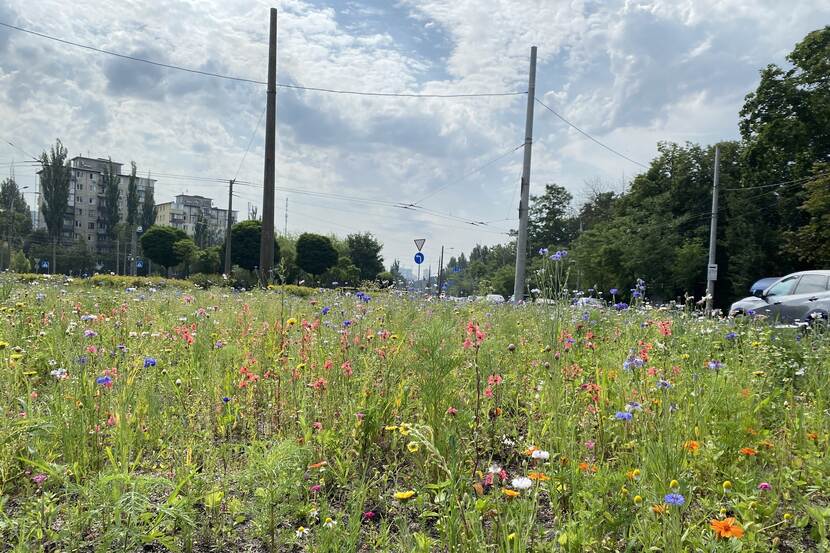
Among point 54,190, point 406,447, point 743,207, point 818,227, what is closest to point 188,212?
point 54,190

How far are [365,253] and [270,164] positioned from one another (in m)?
41.9

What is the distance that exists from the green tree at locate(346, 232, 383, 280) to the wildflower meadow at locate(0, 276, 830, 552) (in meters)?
49.4

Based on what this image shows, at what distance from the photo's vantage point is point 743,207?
85.7 feet

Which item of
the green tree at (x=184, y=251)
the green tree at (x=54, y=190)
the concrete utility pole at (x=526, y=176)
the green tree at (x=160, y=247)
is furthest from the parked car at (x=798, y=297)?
the green tree at (x=54, y=190)

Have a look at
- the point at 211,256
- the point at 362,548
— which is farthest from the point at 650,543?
the point at 211,256

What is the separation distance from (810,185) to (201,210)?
119592 millimetres

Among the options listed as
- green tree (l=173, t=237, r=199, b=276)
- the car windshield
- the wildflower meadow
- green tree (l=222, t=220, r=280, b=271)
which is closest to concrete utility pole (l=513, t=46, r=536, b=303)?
the car windshield

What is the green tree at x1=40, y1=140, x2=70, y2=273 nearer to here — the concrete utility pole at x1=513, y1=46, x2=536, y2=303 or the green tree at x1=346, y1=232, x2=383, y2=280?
the green tree at x1=346, y1=232, x2=383, y2=280

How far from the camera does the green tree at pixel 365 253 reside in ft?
177

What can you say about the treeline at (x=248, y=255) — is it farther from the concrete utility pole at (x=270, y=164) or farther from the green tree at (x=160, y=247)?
the concrete utility pole at (x=270, y=164)

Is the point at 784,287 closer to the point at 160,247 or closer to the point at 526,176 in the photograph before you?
the point at 526,176

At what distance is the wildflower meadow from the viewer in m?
1.77

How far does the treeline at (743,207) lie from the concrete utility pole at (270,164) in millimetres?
8997

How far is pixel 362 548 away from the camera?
1874 millimetres
